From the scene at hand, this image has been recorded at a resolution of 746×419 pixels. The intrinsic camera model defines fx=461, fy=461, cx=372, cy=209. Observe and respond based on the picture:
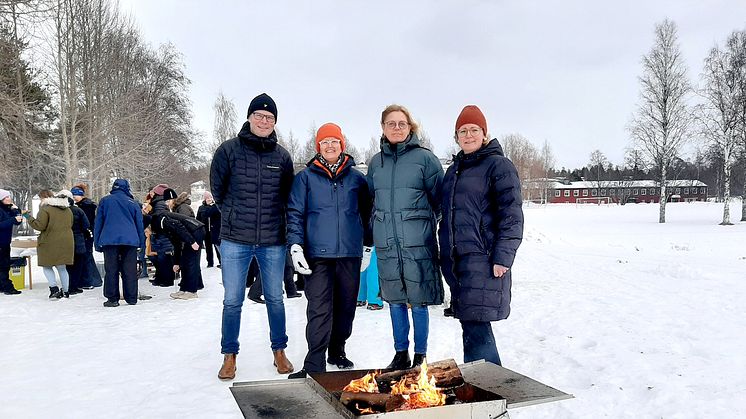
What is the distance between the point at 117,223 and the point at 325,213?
4.61 metres

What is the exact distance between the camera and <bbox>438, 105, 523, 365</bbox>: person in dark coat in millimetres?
3152

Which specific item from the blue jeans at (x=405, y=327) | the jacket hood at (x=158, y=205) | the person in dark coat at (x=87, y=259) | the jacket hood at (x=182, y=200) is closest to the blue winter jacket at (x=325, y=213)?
the blue jeans at (x=405, y=327)

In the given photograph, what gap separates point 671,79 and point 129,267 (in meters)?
31.6

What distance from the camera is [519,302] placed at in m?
6.65

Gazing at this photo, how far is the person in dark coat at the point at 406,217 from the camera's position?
11.8ft

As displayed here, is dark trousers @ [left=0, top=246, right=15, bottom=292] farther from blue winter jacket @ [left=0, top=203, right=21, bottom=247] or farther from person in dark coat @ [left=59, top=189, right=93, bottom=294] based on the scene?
person in dark coat @ [left=59, top=189, right=93, bottom=294]

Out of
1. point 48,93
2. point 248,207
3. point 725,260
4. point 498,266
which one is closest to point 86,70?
point 48,93

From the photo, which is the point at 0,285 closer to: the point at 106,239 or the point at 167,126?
the point at 106,239

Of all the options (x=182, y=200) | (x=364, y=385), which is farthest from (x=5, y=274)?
(x=364, y=385)

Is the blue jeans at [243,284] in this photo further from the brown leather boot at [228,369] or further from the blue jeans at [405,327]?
the blue jeans at [405,327]

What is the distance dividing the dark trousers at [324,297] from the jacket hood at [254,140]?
1.04 m

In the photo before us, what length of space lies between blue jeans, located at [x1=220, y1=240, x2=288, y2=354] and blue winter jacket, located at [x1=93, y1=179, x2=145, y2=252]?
380 centimetres

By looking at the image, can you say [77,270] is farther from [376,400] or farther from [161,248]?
[376,400]

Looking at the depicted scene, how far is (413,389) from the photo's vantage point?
2314mm
